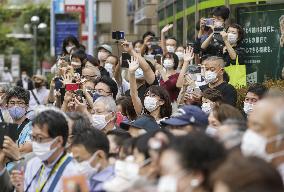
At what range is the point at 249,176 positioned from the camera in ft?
17.3

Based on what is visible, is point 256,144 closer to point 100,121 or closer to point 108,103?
point 100,121

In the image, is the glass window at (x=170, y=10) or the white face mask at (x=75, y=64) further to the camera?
the glass window at (x=170, y=10)

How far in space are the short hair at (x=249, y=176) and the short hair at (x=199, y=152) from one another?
28 centimetres

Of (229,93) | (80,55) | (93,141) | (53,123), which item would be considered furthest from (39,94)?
(93,141)

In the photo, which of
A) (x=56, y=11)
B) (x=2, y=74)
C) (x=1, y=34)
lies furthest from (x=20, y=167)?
(x=1, y=34)

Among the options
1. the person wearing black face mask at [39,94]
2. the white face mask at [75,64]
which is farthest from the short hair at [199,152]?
the person wearing black face mask at [39,94]

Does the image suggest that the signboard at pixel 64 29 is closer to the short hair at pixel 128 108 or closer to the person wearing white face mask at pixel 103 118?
the short hair at pixel 128 108

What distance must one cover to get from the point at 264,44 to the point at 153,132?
8.51 m

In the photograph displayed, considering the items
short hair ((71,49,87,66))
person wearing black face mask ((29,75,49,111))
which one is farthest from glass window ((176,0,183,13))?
short hair ((71,49,87,66))

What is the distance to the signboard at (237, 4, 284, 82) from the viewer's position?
15219 millimetres

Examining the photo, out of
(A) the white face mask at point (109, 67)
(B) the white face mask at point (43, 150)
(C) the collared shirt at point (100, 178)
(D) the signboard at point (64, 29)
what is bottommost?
(C) the collared shirt at point (100, 178)

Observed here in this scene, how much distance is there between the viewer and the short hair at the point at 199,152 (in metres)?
5.77

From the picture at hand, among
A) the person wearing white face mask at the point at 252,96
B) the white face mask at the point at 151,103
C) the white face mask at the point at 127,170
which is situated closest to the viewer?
the white face mask at the point at 127,170

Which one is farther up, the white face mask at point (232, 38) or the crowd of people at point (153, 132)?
the white face mask at point (232, 38)
